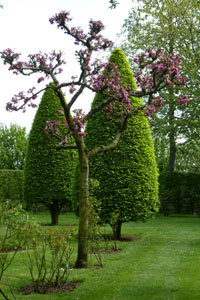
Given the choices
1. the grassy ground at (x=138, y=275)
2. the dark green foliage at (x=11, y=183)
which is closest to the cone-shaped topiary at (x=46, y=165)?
the grassy ground at (x=138, y=275)

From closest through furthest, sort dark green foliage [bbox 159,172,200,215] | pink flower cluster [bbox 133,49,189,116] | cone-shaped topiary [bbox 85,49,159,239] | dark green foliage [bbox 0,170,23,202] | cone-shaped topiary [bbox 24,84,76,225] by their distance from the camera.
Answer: pink flower cluster [bbox 133,49,189,116] < cone-shaped topiary [bbox 85,49,159,239] < cone-shaped topiary [bbox 24,84,76,225] < dark green foliage [bbox 159,172,200,215] < dark green foliage [bbox 0,170,23,202]

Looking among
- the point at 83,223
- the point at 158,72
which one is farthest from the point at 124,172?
the point at 158,72

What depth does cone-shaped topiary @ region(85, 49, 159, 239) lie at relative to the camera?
1268 cm

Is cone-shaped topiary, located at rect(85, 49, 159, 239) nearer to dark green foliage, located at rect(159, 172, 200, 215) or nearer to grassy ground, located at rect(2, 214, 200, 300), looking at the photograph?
grassy ground, located at rect(2, 214, 200, 300)

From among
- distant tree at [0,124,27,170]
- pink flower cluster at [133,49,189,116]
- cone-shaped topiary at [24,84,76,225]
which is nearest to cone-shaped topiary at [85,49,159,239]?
pink flower cluster at [133,49,189,116]

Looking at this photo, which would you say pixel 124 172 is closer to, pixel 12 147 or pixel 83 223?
pixel 83 223

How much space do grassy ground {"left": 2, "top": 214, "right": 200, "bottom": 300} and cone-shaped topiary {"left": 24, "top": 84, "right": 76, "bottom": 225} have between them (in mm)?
6883

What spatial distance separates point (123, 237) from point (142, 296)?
748 centimetres

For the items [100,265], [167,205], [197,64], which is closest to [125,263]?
[100,265]

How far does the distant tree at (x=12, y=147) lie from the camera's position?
4631 centimetres

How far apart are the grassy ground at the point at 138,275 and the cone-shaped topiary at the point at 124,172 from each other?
126cm

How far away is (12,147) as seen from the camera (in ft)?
155

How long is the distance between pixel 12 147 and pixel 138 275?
134ft

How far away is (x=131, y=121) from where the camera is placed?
523 inches
